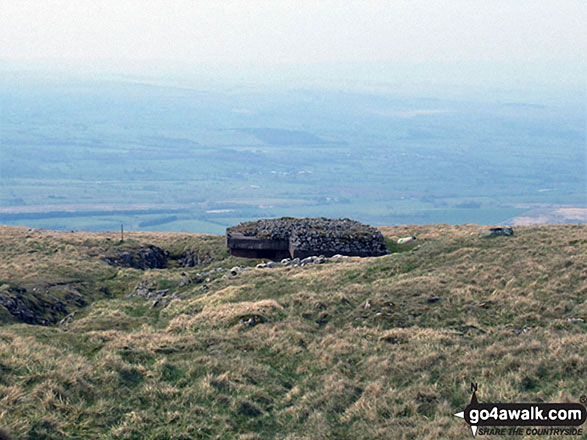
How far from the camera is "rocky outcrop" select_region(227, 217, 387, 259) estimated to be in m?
36.0

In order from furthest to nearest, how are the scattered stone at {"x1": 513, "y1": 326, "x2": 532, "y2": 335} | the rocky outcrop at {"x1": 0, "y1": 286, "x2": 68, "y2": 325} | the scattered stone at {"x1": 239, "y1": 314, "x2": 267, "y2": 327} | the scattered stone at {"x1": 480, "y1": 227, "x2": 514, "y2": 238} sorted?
1. the scattered stone at {"x1": 480, "y1": 227, "x2": 514, "y2": 238}
2. the rocky outcrop at {"x1": 0, "y1": 286, "x2": 68, "y2": 325}
3. the scattered stone at {"x1": 239, "y1": 314, "x2": 267, "y2": 327}
4. the scattered stone at {"x1": 513, "y1": 326, "x2": 532, "y2": 335}

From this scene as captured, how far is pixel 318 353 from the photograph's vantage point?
55.2 ft

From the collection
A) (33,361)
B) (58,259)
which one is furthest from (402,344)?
(58,259)

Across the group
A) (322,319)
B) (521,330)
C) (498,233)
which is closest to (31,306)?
(322,319)

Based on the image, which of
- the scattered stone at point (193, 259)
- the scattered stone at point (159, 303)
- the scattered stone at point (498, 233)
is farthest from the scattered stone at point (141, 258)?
the scattered stone at point (498, 233)

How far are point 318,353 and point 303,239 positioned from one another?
19.7 metres

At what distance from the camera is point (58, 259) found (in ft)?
119

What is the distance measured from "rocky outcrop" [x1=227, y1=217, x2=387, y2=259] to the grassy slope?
7657 millimetres

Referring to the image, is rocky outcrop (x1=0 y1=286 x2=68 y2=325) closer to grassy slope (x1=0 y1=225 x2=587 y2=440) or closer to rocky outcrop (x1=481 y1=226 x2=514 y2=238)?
grassy slope (x1=0 y1=225 x2=587 y2=440)

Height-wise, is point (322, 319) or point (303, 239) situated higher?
point (322, 319)

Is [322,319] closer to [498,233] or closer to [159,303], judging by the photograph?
[159,303]

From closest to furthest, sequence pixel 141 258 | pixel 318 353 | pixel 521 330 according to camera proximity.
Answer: pixel 318 353 < pixel 521 330 < pixel 141 258

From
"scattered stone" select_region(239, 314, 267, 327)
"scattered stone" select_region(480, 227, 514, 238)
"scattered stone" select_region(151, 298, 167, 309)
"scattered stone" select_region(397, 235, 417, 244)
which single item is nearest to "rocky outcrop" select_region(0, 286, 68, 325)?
"scattered stone" select_region(151, 298, 167, 309)

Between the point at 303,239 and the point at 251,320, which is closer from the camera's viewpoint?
the point at 251,320
